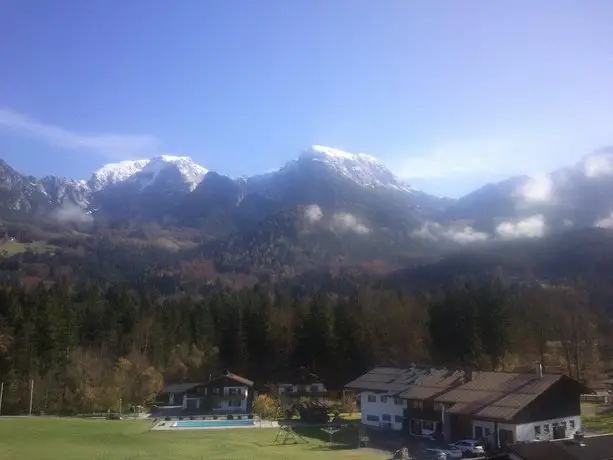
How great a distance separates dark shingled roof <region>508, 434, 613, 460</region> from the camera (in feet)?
71.2

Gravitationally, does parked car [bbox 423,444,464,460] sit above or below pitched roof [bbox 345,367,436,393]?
below

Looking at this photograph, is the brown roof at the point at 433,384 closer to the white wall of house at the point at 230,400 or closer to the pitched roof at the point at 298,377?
the pitched roof at the point at 298,377

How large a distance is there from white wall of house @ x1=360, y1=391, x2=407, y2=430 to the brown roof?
182cm

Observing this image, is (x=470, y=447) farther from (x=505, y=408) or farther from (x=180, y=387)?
(x=180, y=387)

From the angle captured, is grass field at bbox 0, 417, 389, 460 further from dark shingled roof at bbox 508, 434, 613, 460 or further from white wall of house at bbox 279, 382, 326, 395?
white wall of house at bbox 279, 382, 326, 395

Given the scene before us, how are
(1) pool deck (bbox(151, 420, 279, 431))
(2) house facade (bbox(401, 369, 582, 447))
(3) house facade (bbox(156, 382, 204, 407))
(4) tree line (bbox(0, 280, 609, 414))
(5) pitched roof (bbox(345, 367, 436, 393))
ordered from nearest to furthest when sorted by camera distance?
(2) house facade (bbox(401, 369, 582, 447)), (1) pool deck (bbox(151, 420, 279, 431)), (5) pitched roof (bbox(345, 367, 436, 393)), (4) tree line (bbox(0, 280, 609, 414)), (3) house facade (bbox(156, 382, 204, 407))

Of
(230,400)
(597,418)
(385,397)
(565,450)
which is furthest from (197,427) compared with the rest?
(565,450)

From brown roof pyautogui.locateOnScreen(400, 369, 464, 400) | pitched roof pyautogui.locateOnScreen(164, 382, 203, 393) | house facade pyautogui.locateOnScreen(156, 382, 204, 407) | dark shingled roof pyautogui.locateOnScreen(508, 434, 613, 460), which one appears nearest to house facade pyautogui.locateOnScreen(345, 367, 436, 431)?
brown roof pyautogui.locateOnScreen(400, 369, 464, 400)

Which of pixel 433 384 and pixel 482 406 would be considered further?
pixel 433 384

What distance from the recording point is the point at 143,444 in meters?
38.1

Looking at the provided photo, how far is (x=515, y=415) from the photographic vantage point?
3512 centimetres

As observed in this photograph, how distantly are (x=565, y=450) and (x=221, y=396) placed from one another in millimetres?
48053

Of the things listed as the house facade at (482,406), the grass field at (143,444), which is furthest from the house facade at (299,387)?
the grass field at (143,444)

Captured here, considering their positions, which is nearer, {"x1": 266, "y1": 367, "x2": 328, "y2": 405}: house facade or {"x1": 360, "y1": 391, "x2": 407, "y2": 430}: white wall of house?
{"x1": 360, "y1": 391, "x2": 407, "y2": 430}: white wall of house
